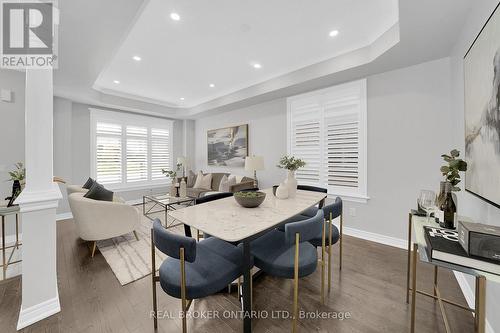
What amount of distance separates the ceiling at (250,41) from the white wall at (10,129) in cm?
55

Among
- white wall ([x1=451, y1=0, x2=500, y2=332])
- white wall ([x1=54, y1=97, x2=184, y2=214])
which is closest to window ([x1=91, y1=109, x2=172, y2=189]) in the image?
white wall ([x1=54, y1=97, x2=184, y2=214])

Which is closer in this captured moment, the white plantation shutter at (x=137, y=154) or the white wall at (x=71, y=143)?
the white wall at (x=71, y=143)

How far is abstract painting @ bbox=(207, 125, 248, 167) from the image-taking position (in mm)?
5197

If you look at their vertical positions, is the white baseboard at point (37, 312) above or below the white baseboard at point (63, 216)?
below

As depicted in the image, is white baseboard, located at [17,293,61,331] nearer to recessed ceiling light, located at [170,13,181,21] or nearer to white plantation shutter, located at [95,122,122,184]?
recessed ceiling light, located at [170,13,181,21]

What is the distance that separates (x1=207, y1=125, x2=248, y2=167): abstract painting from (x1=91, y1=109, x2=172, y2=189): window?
5.05ft

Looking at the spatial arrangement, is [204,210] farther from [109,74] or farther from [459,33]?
[109,74]

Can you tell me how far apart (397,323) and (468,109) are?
6.23 ft

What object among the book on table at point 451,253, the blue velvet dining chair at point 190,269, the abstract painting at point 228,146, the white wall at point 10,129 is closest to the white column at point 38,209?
the blue velvet dining chair at point 190,269

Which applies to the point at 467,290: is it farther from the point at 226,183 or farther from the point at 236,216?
the point at 226,183

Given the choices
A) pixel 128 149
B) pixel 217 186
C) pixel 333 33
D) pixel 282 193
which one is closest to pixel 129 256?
pixel 282 193

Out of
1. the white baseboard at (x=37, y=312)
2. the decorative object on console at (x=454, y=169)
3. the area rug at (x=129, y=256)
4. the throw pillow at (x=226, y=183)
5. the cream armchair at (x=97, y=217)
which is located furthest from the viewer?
the throw pillow at (x=226, y=183)

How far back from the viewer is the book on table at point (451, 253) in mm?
943

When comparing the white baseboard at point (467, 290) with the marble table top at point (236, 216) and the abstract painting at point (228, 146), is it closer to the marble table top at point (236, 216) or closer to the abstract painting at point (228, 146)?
the marble table top at point (236, 216)
